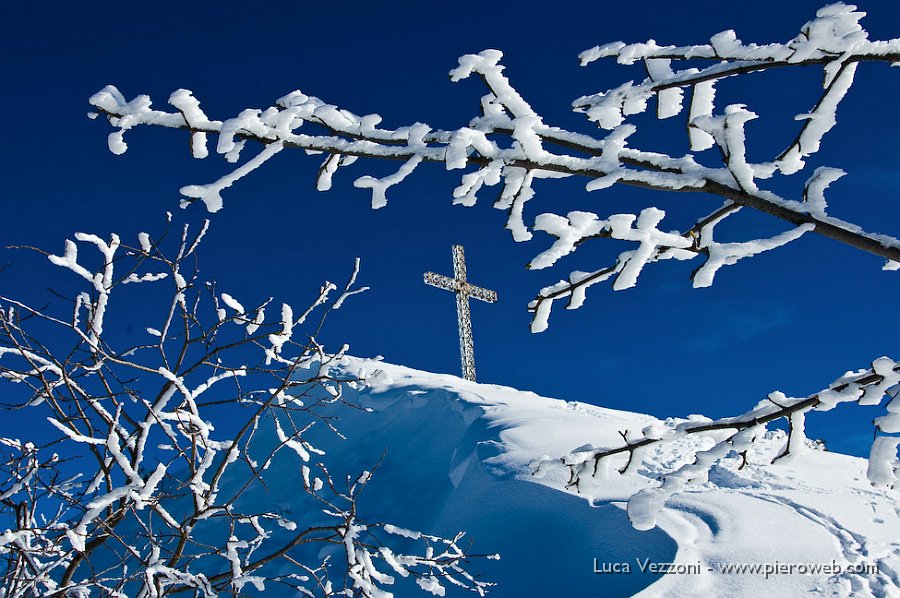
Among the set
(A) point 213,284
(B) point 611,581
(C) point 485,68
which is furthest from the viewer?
(B) point 611,581

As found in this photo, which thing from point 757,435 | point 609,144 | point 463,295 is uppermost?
point 463,295

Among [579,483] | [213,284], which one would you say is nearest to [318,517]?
[213,284]

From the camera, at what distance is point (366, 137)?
1.23 m

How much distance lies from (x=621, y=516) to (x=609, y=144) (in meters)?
5.54

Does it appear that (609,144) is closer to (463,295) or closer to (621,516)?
(621,516)

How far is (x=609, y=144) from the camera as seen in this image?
4.08 ft

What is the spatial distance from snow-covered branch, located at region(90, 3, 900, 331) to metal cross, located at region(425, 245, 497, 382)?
63.2 ft

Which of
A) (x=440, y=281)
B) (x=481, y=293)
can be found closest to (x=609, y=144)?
(x=440, y=281)

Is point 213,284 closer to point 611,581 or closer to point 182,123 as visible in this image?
point 182,123

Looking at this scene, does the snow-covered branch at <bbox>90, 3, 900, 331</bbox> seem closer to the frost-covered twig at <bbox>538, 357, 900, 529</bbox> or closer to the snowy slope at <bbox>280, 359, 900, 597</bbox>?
the frost-covered twig at <bbox>538, 357, 900, 529</bbox>

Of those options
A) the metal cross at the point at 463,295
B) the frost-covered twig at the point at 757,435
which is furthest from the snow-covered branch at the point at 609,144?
the metal cross at the point at 463,295

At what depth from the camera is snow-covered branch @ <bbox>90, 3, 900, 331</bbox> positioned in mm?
1187

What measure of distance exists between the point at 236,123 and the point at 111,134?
29cm

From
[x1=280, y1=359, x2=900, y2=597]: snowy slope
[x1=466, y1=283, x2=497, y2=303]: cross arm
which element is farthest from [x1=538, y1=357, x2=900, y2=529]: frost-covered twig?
[x1=466, y1=283, x2=497, y2=303]: cross arm
